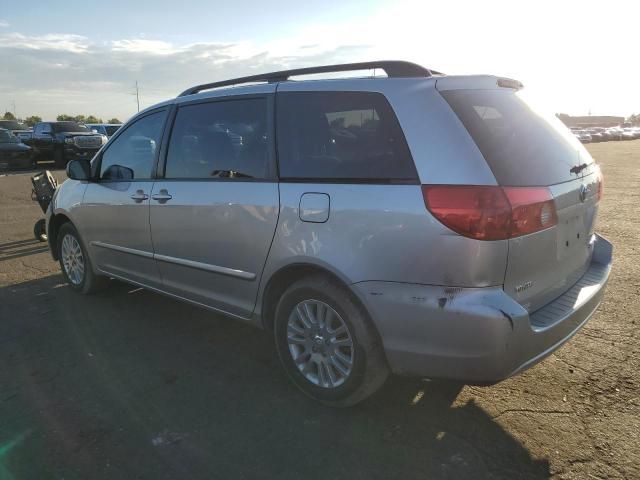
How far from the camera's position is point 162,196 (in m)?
3.93

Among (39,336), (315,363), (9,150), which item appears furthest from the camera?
(9,150)

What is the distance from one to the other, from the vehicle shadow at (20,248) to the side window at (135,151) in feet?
9.95

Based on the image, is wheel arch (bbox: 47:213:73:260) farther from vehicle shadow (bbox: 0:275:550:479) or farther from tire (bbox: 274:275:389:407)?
tire (bbox: 274:275:389:407)

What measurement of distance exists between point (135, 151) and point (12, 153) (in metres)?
18.4

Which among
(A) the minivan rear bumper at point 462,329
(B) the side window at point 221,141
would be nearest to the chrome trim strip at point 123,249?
(B) the side window at point 221,141

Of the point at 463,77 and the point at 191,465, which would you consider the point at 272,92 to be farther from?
the point at 191,465

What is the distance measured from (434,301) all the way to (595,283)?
1.28 metres

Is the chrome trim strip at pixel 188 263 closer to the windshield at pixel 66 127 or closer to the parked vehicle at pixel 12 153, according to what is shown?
the parked vehicle at pixel 12 153

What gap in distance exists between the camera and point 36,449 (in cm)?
271

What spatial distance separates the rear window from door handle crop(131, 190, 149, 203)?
250 centimetres

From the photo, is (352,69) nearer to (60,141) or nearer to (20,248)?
(20,248)

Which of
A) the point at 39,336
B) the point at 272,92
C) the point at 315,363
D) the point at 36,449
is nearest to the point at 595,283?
the point at 315,363

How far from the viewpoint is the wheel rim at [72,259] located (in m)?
5.18

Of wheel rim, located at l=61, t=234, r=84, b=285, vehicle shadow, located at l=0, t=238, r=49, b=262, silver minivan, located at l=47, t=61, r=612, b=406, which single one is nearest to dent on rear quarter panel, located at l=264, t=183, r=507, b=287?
silver minivan, located at l=47, t=61, r=612, b=406
